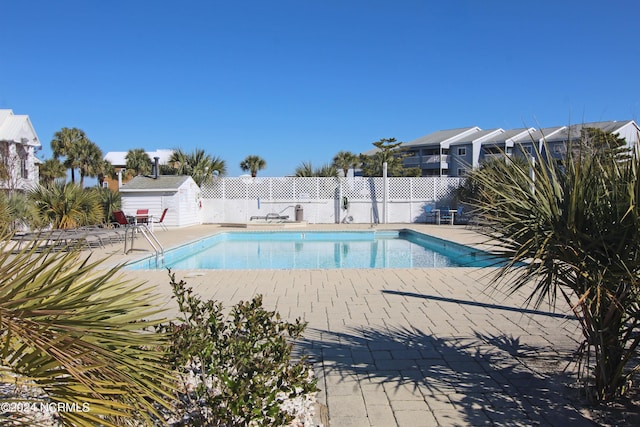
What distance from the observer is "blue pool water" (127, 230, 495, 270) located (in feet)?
35.7

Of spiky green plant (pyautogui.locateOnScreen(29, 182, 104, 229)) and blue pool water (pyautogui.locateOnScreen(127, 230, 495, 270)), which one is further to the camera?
spiky green plant (pyautogui.locateOnScreen(29, 182, 104, 229))

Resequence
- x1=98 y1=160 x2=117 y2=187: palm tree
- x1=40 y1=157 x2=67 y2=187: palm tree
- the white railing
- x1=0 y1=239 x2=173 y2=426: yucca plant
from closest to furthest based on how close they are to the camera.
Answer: x1=0 y1=239 x2=173 y2=426: yucca plant < the white railing < x1=40 y1=157 x2=67 y2=187: palm tree < x1=98 y1=160 x2=117 y2=187: palm tree

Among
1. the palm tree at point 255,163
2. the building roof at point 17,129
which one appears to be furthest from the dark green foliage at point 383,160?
the building roof at point 17,129

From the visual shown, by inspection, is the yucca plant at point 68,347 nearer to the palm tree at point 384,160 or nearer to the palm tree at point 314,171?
the palm tree at point 314,171

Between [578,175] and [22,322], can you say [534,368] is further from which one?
[22,322]

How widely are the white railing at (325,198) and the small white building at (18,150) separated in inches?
295

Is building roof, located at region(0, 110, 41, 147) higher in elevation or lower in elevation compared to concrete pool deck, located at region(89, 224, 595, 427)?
higher

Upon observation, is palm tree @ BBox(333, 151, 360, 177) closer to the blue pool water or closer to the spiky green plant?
the blue pool water

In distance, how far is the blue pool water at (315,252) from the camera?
10883mm

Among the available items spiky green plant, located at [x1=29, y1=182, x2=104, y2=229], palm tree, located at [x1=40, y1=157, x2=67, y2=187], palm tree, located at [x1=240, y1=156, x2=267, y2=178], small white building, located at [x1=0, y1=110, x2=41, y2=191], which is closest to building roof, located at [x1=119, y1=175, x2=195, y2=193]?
small white building, located at [x1=0, y1=110, x2=41, y2=191]

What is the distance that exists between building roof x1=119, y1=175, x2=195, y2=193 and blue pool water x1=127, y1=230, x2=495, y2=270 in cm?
352

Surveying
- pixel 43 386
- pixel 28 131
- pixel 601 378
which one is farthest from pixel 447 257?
pixel 28 131

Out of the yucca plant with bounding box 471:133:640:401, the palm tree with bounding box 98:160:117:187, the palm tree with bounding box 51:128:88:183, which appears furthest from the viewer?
the palm tree with bounding box 98:160:117:187

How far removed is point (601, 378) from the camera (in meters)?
2.92
